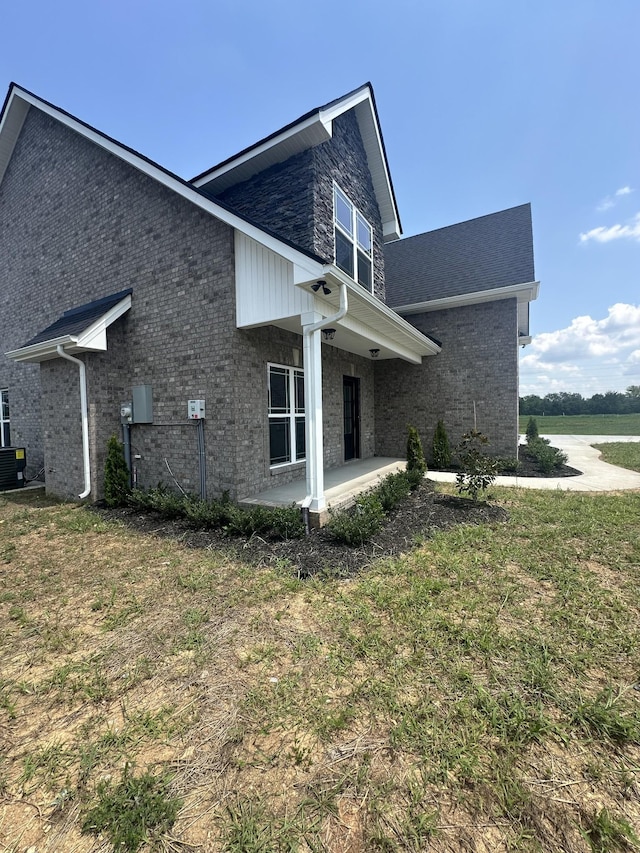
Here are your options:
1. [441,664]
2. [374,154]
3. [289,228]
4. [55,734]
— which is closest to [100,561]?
[55,734]

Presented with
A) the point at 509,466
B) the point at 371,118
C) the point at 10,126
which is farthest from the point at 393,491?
the point at 10,126

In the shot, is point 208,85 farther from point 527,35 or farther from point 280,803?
point 280,803

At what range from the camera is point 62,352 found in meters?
6.94

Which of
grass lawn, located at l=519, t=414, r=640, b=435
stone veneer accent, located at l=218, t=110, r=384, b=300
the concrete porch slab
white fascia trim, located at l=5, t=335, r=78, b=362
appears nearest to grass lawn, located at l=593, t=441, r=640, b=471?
the concrete porch slab

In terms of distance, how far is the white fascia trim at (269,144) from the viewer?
6.58 metres

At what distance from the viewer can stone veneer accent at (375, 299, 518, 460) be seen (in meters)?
10.2

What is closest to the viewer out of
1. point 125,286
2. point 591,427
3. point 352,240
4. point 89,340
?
point 89,340

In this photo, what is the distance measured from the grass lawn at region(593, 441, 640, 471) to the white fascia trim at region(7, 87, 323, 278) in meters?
10.6

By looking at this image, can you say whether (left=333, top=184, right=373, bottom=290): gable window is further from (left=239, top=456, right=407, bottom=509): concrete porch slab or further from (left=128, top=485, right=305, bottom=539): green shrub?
(left=128, top=485, right=305, bottom=539): green shrub

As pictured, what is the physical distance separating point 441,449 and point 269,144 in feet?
27.4

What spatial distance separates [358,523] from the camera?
16.4 feet

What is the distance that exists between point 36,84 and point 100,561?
12251mm

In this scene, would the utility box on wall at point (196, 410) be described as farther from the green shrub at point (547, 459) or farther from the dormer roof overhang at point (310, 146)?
the green shrub at point (547, 459)

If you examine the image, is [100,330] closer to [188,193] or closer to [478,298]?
[188,193]
